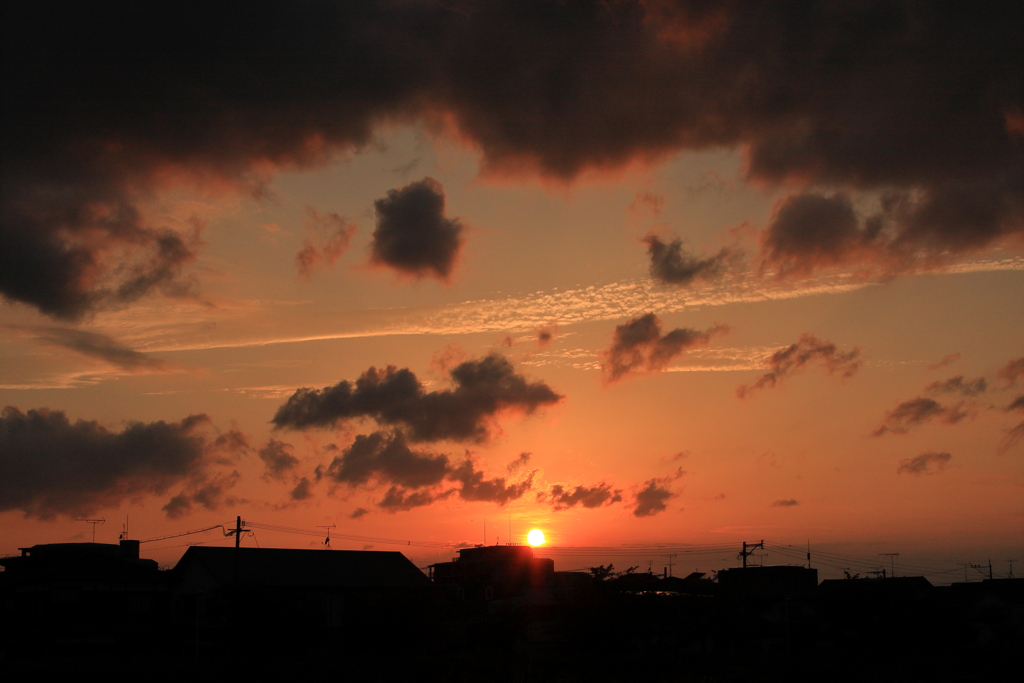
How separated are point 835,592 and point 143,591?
181 ft

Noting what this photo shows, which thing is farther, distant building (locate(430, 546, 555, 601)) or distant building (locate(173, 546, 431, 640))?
distant building (locate(430, 546, 555, 601))

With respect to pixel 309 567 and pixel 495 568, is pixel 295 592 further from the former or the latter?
pixel 495 568

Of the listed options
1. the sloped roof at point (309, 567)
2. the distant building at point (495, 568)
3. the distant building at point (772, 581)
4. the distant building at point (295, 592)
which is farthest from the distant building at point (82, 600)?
the distant building at point (495, 568)

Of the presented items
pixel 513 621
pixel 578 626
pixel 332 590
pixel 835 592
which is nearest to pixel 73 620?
pixel 332 590

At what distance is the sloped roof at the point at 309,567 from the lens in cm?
7200

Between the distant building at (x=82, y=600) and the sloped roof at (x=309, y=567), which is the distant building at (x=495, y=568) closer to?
the sloped roof at (x=309, y=567)

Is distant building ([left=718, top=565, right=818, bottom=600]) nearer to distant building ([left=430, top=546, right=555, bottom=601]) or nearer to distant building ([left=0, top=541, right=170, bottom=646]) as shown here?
distant building ([left=430, top=546, right=555, bottom=601])

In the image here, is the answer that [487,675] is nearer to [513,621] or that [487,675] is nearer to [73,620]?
[513,621]

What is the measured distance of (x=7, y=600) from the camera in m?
63.7

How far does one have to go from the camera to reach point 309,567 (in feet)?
251

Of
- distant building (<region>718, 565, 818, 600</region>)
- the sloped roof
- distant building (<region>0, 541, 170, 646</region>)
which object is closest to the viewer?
distant building (<region>0, 541, 170, 646</region>)

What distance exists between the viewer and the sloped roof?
72.0 meters

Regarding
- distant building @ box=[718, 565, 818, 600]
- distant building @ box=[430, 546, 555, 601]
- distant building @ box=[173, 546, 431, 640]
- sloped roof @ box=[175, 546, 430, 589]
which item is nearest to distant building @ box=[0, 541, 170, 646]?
distant building @ box=[173, 546, 431, 640]

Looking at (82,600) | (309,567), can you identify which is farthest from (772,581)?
(82,600)
